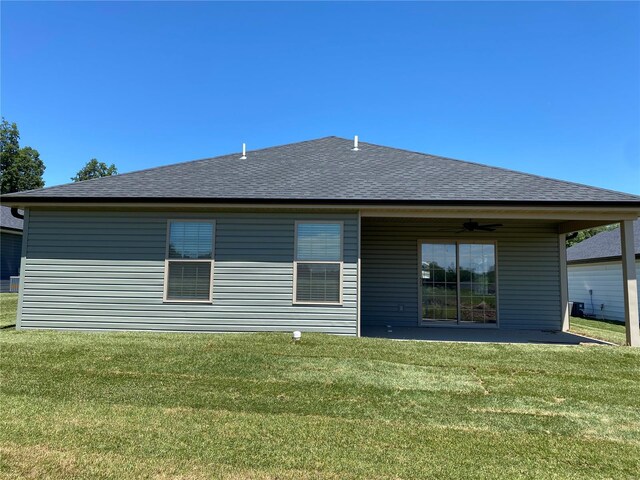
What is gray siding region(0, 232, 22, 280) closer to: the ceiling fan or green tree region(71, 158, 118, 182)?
the ceiling fan

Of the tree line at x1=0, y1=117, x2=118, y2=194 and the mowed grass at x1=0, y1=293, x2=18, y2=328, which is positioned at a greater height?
the tree line at x1=0, y1=117, x2=118, y2=194

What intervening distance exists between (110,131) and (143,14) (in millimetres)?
16057

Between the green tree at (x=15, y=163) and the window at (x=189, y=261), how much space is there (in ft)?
123

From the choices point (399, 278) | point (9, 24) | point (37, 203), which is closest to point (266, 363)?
point (399, 278)

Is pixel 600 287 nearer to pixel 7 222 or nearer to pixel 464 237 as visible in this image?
pixel 464 237

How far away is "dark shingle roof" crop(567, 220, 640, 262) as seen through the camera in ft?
48.7

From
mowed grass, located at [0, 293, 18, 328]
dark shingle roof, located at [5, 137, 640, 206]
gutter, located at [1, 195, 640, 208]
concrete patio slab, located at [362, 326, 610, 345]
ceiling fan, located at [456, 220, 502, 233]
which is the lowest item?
concrete patio slab, located at [362, 326, 610, 345]

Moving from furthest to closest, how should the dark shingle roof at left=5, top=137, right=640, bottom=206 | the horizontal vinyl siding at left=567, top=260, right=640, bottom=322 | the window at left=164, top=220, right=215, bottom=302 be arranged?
the horizontal vinyl siding at left=567, top=260, right=640, bottom=322, the window at left=164, top=220, right=215, bottom=302, the dark shingle roof at left=5, top=137, right=640, bottom=206

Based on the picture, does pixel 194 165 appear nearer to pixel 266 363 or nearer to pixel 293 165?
pixel 293 165

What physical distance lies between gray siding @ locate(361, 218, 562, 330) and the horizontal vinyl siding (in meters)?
6.06

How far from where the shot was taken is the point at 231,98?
13.9m

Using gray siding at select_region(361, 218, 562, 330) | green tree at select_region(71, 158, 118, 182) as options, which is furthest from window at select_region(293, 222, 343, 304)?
green tree at select_region(71, 158, 118, 182)

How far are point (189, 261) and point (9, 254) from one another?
15551 millimetres

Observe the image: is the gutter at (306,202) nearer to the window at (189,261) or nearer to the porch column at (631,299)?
the window at (189,261)
